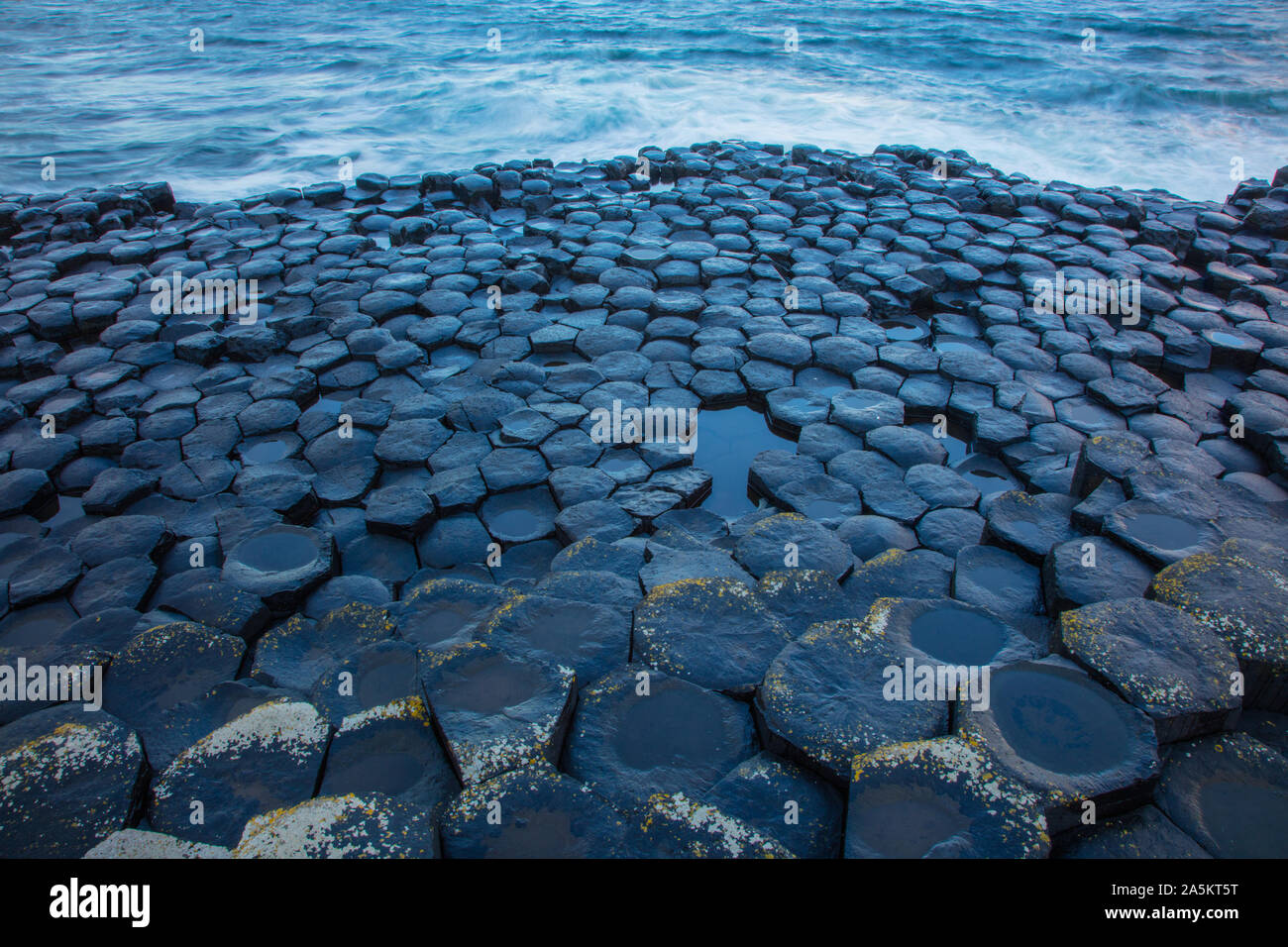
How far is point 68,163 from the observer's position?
10.7 metres

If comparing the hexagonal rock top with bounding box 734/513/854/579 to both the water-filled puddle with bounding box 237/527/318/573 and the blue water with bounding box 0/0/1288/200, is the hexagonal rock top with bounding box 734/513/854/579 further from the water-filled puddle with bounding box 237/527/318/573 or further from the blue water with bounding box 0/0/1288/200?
the blue water with bounding box 0/0/1288/200

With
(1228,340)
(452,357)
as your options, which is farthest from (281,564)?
(1228,340)

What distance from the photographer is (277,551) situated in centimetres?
305

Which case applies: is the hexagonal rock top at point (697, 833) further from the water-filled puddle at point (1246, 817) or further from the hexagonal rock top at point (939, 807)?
the water-filled puddle at point (1246, 817)

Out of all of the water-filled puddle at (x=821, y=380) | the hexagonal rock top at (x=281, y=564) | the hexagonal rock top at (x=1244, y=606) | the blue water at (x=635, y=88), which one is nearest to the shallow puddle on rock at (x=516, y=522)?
the hexagonal rock top at (x=281, y=564)

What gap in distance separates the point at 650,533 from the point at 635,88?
1317cm

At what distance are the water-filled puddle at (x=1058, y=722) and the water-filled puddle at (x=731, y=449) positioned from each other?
156cm

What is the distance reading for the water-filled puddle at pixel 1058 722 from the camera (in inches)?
74.9

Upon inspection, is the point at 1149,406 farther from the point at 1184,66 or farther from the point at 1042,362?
the point at 1184,66

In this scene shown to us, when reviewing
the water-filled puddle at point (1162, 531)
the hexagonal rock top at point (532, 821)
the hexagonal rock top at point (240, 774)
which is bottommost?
the hexagonal rock top at point (240, 774)

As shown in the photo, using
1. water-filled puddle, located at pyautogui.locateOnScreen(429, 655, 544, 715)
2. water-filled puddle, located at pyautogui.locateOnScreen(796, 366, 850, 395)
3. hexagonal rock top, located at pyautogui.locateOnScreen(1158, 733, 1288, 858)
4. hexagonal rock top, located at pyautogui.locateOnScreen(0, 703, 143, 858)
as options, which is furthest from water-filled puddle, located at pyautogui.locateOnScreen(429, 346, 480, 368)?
hexagonal rock top, located at pyautogui.locateOnScreen(1158, 733, 1288, 858)

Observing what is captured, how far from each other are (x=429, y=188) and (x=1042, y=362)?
5.76m

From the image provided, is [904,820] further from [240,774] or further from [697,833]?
[240,774]

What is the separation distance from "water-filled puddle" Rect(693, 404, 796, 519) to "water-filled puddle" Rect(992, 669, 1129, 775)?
1.56 m
